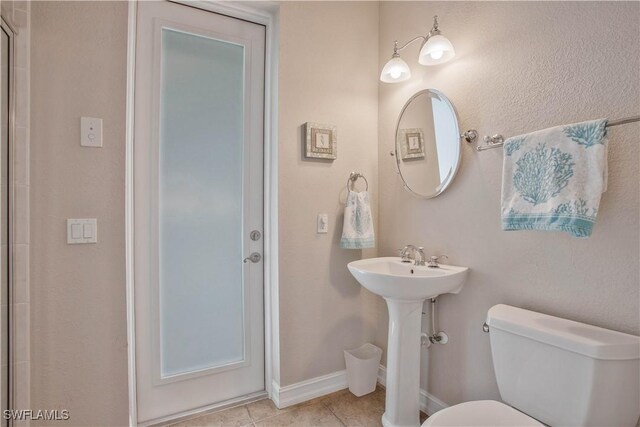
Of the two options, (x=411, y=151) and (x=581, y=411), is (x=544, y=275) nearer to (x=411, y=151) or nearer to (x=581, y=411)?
(x=581, y=411)

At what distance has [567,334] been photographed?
1008 millimetres

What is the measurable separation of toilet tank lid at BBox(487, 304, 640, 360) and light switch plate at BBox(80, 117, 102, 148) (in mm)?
1801

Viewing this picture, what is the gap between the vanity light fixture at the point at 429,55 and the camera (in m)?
1.53

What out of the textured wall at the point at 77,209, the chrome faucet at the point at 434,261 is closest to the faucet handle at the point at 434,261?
the chrome faucet at the point at 434,261

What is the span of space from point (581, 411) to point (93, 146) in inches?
80.3

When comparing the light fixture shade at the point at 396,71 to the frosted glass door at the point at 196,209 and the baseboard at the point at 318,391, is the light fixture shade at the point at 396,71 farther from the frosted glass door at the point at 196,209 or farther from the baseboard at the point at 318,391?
the baseboard at the point at 318,391

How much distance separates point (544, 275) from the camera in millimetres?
1238

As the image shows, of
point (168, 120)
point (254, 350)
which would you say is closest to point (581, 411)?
point (254, 350)

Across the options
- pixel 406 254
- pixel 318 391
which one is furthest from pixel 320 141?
pixel 318 391

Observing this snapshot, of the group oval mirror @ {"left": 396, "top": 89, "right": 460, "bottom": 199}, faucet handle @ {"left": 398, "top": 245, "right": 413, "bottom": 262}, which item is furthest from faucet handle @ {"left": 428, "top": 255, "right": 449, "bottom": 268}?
oval mirror @ {"left": 396, "top": 89, "right": 460, "bottom": 199}

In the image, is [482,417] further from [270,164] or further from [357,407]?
[270,164]

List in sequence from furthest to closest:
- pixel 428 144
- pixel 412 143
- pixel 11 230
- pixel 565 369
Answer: pixel 412 143 < pixel 428 144 < pixel 11 230 < pixel 565 369

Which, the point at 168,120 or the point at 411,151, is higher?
the point at 168,120

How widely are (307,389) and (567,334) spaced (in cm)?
141
